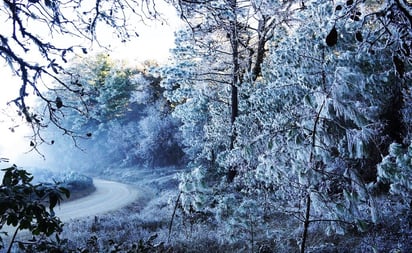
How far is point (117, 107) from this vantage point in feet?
96.3

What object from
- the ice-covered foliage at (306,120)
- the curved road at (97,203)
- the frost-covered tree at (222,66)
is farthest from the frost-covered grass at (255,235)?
the frost-covered tree at (222,66)

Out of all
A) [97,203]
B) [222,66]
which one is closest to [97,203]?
[97,203]

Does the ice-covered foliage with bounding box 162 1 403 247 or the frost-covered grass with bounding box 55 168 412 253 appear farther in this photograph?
the frost-covered grass with bounding box 55 168 412 253

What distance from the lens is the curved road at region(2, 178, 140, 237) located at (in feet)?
41.7

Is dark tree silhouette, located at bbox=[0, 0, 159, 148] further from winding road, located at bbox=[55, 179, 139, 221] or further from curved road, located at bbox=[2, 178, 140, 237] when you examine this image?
winding road, located at bbox=[55, 179, 139, 221]

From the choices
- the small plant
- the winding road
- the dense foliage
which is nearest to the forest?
the small plant

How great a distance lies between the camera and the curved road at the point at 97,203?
1273 cm

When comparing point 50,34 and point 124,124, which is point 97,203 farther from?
point 124,124

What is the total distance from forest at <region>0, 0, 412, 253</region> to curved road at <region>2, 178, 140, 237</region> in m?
0.84

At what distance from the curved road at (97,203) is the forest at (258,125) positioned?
84 centimetres

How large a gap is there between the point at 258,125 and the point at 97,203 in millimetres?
9121

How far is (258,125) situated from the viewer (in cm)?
1028

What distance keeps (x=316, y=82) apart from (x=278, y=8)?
12.4ft

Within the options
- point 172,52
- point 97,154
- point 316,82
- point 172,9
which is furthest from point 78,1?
point 97,154
